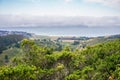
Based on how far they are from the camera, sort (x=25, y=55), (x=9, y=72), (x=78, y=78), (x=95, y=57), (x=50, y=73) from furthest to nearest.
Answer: (x=95, y=57), (x=25, y=55), (x=50, y=73), (x=78, y=78), (x=9, y=72)

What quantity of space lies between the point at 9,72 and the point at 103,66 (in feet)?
76.2

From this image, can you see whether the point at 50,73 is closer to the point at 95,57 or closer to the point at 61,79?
the point at 61,79

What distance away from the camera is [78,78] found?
202ft

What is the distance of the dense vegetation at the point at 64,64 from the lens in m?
61.9

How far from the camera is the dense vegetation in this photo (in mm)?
61906

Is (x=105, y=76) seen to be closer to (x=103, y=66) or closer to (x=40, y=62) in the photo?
(x=103, y=66)

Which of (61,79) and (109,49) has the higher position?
(109,49)

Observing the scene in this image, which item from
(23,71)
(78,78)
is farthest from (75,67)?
(23,71)

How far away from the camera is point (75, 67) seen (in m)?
73.1

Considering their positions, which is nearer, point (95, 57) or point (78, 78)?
point (78, 78)

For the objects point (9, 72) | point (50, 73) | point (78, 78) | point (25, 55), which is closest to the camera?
point (9, 72)

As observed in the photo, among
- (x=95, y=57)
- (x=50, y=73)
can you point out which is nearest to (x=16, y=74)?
(x=50, y=73)

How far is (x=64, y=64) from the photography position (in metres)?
72.1

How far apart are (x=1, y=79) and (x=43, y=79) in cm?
1446
